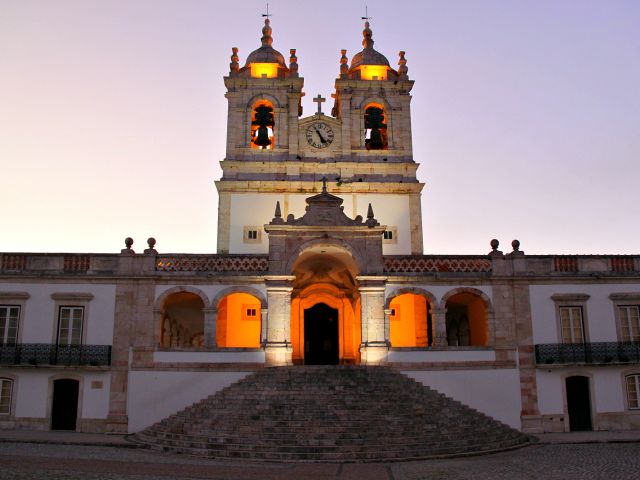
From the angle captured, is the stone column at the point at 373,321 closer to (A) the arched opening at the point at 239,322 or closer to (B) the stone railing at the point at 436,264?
(B) the stone railing at the point at 436,264

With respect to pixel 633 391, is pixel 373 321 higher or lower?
higher

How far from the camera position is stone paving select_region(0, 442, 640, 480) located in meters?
12.5

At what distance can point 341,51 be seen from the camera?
3122 cm

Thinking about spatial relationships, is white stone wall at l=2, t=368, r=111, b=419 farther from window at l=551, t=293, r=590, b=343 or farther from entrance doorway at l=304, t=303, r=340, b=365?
window at l=551, t=293, r=590, b=343

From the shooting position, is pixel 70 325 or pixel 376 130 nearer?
pixel 70 325

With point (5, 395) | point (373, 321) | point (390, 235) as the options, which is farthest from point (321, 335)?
point (5, 395)

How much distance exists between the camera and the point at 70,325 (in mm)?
20750

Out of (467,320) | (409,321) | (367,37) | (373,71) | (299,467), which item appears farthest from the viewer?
(367,37)

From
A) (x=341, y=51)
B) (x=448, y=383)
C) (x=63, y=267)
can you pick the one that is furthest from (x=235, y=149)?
(x=448, y=383)

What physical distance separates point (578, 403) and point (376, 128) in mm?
14852

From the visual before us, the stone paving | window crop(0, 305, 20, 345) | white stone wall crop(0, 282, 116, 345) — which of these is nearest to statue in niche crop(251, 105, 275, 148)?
white stone wall crop(0, 282, 116, 345)

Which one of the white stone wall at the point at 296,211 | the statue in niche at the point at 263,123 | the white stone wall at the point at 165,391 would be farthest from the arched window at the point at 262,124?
the white stone wall at the point at 165,391

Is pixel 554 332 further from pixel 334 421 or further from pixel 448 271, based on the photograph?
pixel 334 421

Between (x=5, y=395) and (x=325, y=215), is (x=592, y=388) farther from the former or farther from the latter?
(x=5, y=395)
